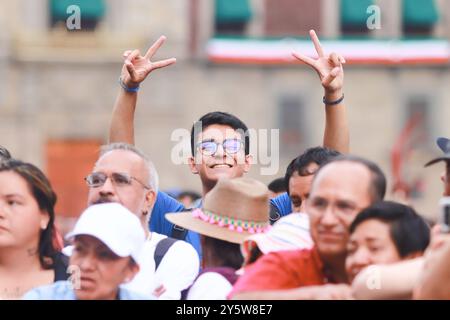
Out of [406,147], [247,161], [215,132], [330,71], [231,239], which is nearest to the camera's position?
[231,239]

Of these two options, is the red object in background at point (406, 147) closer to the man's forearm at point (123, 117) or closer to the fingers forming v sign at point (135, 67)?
the man's forearm at point (123, 117)

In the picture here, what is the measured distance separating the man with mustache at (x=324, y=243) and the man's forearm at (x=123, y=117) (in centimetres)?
217

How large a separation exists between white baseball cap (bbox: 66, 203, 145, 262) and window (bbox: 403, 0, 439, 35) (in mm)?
27112

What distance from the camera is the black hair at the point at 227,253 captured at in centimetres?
550

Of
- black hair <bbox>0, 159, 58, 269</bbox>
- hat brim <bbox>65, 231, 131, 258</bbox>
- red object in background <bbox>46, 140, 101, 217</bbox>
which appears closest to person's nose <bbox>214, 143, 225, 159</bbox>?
black hair <bbox>0, 159, 58, 269</bbox>

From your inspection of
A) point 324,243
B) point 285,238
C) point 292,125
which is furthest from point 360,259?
point 292,125

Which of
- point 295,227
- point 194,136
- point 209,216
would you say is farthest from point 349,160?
point 194,136

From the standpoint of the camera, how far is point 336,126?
22.3 feet

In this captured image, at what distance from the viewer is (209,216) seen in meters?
5.64

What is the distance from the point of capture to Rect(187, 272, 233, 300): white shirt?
5113 mm

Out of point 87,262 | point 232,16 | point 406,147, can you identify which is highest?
point 87,262

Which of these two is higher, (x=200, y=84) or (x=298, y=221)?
(x=298, y=221)

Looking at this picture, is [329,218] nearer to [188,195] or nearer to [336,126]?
[336,126]

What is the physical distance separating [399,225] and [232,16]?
2690cm
